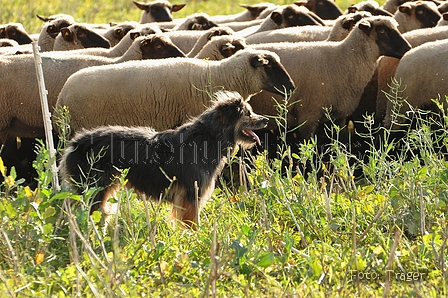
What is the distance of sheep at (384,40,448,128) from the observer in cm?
818

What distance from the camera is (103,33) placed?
452 inches

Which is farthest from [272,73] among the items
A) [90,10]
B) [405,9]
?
[90,10]

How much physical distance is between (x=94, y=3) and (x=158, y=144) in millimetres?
16424

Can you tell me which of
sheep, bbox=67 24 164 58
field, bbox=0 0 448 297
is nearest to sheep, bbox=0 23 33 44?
sheep, bbox=67 24 164 58

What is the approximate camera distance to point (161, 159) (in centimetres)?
548

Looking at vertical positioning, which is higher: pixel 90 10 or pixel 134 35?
pixel 134 35

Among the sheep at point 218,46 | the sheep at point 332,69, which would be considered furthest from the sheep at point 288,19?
the sheep at point 218,46

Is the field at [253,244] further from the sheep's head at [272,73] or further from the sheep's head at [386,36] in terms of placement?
the sheep's head at [386,36]

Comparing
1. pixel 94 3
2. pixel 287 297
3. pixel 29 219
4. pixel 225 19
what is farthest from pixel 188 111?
pixel 94 3

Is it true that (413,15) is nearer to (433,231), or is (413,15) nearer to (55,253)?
(433,231)

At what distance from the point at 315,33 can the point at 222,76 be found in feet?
8.60

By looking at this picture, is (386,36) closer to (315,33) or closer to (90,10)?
(315,33)

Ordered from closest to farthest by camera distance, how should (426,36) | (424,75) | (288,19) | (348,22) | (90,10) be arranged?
(424,75) < (426,36) < (348,22) < (288,19) < (90,10)

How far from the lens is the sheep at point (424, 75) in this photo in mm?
8180
